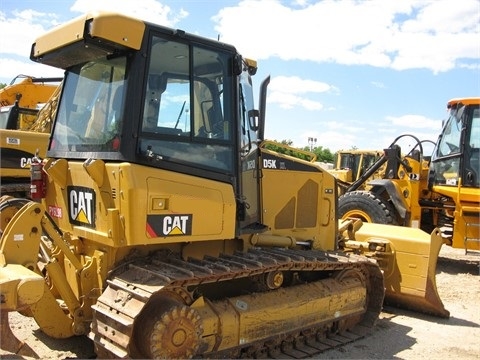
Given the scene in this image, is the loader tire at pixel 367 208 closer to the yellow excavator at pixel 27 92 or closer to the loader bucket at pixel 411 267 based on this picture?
the loader bucket at pixel 411 267

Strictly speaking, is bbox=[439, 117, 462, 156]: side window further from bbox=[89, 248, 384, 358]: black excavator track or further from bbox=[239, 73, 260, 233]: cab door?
bbox=[239, 73, 260, 233]: cab door

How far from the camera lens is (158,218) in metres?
3.69

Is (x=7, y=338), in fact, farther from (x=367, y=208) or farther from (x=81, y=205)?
(x=367, y=208)

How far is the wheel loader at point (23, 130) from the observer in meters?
8.39

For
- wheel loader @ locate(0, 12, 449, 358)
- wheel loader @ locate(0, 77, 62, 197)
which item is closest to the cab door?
wheel loader @ locate(0, 12, 449, 358)

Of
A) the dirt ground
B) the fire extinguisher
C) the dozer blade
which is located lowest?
the dirt ground

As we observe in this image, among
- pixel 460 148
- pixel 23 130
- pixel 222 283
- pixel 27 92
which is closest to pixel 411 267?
pixel 222 283

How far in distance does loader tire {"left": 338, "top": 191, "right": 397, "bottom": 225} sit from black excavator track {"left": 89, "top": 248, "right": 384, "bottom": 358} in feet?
12.5

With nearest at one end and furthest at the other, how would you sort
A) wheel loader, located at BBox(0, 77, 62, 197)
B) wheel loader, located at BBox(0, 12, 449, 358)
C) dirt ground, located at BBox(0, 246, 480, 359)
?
wheel loader, located at BBox(0, 12, 449, 358)
dirt ground, located at BBox(0, 246, 480, 359)
wheel loader, located at BBox(0, 77, 62, 197)

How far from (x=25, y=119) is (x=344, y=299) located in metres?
7.78

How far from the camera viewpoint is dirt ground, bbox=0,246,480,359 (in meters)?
4.54

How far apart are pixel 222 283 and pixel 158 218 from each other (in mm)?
1151

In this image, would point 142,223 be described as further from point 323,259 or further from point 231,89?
point 323,259

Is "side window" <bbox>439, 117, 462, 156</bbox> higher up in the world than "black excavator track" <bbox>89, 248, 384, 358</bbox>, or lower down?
higher up
